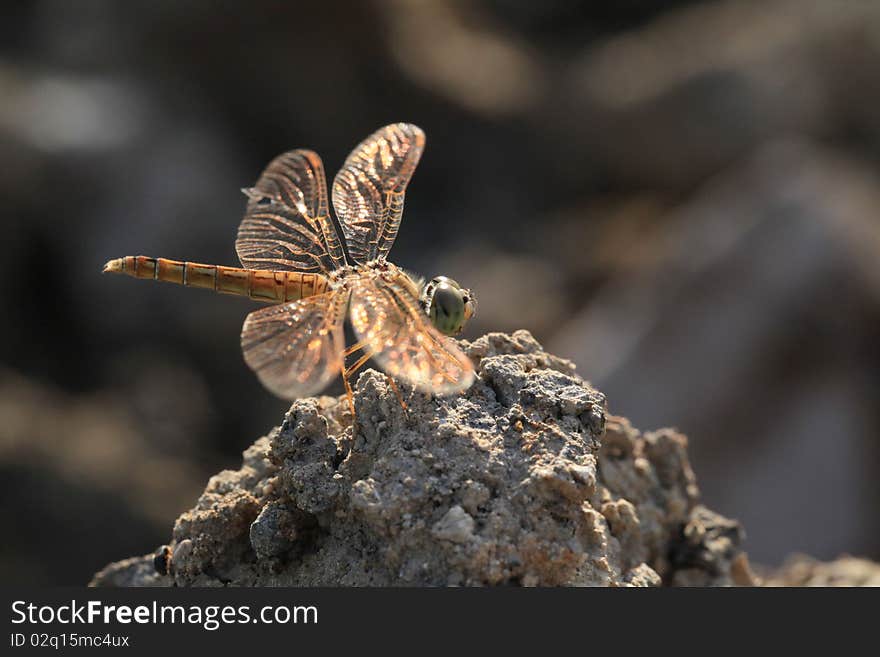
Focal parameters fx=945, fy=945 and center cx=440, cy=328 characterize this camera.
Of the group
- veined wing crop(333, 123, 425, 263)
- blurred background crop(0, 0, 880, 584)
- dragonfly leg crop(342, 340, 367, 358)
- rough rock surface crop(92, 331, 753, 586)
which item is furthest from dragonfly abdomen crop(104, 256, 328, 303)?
blurred background crop(0, 0, 880, 584)

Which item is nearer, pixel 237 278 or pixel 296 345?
pixel 296 345

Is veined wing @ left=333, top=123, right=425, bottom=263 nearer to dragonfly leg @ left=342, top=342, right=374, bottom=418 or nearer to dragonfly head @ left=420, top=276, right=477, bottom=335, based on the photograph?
dragonfly head @ left=420, top=276, right=477, bottom=335

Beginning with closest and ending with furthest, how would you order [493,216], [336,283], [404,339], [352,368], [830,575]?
1. [404,339]
2. [352,368]
3. [336,283]
4. [830,575]
5. [493,216]

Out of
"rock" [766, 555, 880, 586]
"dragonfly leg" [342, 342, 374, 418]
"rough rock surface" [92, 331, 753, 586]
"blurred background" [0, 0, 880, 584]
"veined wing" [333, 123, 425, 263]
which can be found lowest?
"rough rock surface" [92, 331, 753, 586]

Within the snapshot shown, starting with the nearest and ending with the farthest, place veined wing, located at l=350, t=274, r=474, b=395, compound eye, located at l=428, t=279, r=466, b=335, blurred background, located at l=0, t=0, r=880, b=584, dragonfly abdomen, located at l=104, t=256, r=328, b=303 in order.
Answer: veined wing, located at l=350, t=274, r=474, b=395 < compound eye, located at l=428, t=279, r=466, b=335 < dragonfly abdomen, located at l=104, t=256, r=328, b=303 < blurred background, located at l=0, t=0, r=880, b=584

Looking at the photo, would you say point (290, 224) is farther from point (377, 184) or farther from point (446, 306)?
point (446, 306)

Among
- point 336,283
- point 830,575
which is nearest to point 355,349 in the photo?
point 336,283

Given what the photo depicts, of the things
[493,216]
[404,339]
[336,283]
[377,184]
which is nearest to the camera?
[404,339]
